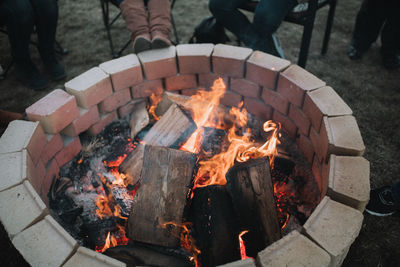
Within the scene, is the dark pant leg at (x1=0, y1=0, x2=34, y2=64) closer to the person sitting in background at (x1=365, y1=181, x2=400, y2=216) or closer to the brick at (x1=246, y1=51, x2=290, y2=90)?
the brick at (x1=246, y1=51, x2=290, y2=90)

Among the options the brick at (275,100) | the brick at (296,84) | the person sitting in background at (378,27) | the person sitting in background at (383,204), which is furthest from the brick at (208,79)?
the person sitting in background at (378,27)

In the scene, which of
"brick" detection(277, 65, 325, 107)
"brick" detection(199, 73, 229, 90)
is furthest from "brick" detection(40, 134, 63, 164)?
"brick" detection(277, 65, 325, 107)

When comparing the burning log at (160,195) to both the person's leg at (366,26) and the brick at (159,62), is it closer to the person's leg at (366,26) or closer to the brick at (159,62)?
the brick at (159,62)

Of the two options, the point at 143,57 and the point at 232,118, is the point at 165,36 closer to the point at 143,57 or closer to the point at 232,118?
the point at 143,57

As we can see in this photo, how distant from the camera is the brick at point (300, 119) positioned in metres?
2.26

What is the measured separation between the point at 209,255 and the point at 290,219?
65cm

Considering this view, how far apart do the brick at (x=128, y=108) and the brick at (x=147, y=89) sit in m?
0.04

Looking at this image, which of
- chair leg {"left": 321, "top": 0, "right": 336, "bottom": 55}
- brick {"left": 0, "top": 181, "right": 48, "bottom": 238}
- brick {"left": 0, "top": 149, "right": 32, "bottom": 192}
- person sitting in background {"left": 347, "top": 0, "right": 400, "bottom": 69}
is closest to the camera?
brick {"left": 0, "top": 181, "right": 48, "bottom": 238}

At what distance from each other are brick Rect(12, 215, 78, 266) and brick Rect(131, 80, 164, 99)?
135 cm

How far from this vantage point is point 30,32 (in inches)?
126

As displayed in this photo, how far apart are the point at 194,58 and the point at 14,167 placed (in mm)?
1521

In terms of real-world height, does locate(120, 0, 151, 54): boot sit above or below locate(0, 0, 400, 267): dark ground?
above

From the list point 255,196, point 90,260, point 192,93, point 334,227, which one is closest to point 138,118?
point 192,93

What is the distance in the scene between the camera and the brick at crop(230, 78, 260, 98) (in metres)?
2.55
